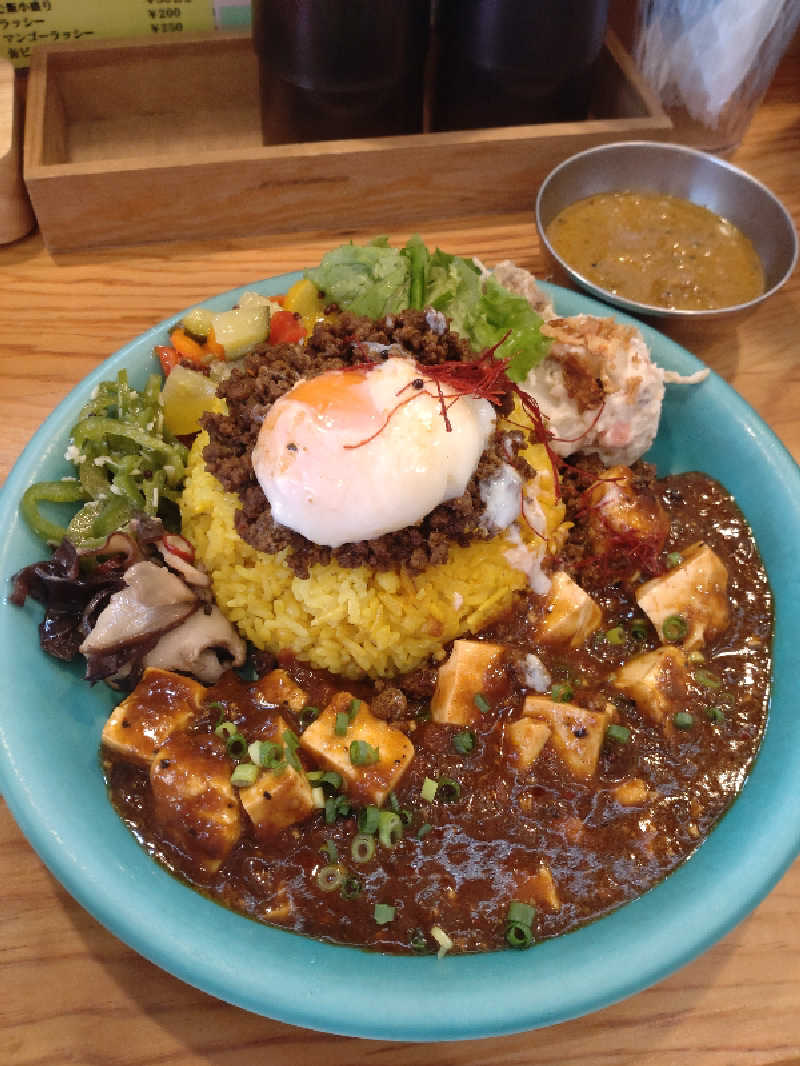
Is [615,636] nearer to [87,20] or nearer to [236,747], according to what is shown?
[236,747]

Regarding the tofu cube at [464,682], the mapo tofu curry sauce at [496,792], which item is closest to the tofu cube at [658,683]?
the mapo tofu curry sauce at [496,792]

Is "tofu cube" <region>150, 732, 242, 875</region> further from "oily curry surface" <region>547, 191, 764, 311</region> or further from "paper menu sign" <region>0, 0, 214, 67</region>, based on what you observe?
"paper menu sign" <region>0, 0, 214, 67</region>

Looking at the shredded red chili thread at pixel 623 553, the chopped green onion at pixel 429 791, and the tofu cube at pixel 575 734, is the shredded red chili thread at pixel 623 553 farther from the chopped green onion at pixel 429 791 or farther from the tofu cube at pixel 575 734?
the chopped green onion at pixel 429 791

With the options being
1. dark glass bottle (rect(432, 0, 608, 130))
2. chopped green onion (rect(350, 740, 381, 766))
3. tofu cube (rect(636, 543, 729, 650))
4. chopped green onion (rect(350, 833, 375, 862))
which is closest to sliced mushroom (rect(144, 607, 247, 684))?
chopped green onion (rect(350, 740, 381, 766))

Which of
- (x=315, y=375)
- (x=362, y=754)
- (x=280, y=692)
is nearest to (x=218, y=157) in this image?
(x=315, y=375)

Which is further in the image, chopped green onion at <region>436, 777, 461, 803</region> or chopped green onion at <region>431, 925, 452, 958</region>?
chopped green onion at <region>436, 777, 461, 803</region>

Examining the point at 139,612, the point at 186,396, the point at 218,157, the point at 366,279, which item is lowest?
the point at 139,612

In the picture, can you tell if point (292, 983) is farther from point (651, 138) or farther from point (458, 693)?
point (651, 138)
